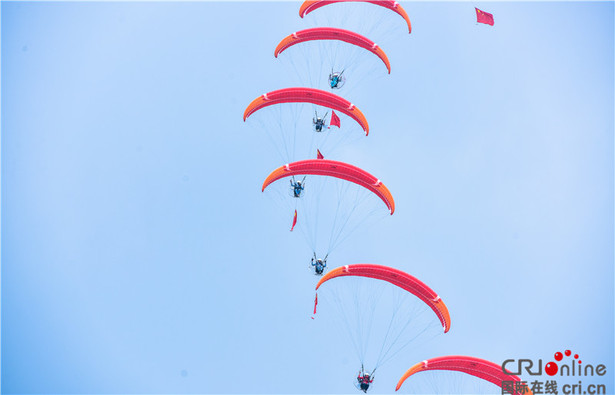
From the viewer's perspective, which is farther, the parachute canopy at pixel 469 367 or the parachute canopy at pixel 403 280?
the parachute canopy at pixel 403 280

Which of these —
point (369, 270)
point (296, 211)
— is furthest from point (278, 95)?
point (369, 270)

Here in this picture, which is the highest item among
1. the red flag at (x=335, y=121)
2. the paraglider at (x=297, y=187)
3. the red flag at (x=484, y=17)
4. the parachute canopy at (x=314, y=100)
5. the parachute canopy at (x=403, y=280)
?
the red flag at (x=484, y=17)

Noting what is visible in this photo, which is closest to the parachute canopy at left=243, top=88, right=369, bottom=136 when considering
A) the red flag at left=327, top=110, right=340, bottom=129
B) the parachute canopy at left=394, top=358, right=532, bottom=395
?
the red flag at left=327, top=110, right=340, bottom=129

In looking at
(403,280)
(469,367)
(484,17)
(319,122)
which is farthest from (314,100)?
(469,367)

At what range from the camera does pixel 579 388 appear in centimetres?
2558

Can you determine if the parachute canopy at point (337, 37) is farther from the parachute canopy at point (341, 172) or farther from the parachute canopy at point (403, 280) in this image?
the parachute canopy at point (403, 280)

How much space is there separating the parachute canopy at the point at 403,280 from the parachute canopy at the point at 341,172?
12.7 feet

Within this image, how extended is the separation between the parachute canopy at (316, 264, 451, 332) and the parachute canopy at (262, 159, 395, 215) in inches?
152

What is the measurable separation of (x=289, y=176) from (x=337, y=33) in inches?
300

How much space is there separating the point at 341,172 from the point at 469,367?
10.1 m

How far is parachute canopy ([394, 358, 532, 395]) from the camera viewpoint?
21.1m

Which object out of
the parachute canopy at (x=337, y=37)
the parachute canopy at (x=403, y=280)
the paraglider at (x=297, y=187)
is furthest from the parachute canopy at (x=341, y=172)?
the parachute canopy at (x=337, y=37)

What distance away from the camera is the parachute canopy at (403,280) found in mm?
23078

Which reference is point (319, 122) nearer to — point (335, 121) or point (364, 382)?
point (335, 121)
